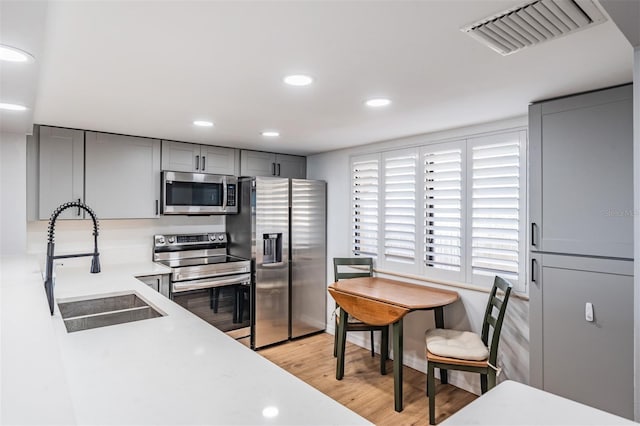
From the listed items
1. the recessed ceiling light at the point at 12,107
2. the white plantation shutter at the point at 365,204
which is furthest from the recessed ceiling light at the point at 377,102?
the recessed ceiling light at the point at 12,107

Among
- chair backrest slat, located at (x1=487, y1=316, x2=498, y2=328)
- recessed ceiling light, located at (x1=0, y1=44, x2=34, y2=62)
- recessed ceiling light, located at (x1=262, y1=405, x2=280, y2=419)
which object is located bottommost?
chair backrest slat, located at (x1=487, y1=316, x2=498, y2=328)

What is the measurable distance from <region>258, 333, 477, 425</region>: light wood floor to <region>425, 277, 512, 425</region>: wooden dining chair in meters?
0.27

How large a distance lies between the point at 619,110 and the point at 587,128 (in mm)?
162

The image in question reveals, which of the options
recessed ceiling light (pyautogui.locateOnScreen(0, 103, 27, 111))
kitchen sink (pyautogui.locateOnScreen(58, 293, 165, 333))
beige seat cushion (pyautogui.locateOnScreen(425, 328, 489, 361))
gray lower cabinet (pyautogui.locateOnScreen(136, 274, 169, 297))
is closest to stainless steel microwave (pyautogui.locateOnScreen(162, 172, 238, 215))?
gray lower cabinet (pyautogui.locateOnScreen(136, 274, 169, 297))

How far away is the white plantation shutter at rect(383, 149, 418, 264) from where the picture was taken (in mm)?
3473

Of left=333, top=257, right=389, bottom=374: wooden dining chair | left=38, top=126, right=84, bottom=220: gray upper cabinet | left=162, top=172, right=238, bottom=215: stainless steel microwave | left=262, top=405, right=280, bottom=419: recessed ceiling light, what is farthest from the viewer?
left=162, top=172, right=238, bottom=215: stainless steel microwave

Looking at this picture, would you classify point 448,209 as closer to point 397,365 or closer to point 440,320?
point 440,320

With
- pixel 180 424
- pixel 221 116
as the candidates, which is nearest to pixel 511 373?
pixel 180 424

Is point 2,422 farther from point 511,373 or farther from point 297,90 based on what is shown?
point 511,373

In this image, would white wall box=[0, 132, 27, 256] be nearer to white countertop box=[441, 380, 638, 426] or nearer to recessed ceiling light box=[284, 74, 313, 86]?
recessed ceiling light box=[284, 74, 313, 86]

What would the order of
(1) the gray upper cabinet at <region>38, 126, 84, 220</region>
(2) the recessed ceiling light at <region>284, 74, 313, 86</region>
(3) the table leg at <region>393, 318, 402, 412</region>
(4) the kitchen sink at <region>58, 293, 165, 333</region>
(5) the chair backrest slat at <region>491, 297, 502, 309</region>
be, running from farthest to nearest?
(1) the gray upper cabinet at <region>38, 126, 84, 220</region> < (3) the table leg at <region>393, 318, 402, 412</region> < (5) the chair backrest slat at <region>491, 297, 502, 309</region> < (4) the kitchen sink at <region>58, 293, 165, 333</region> < (2) the recessed ceiling light at <region>284, 74, 313, 86</region>

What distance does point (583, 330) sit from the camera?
2137 mm

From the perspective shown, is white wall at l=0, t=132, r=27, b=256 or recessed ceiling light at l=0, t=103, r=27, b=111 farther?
white wall at l=0, t=132, r=27, b=256

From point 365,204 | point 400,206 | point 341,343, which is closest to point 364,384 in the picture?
point 341,343
